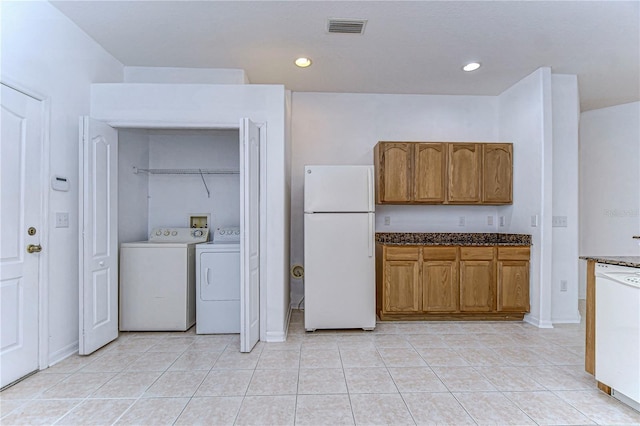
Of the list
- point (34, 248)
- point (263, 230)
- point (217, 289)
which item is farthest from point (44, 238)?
point (263, 230)

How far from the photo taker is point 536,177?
11.4 ft

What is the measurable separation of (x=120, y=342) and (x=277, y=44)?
9.92 feet

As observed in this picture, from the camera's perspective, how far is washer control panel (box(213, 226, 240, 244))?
3720 millimetres

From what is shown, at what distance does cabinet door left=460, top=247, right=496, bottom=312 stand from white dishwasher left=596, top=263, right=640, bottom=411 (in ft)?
4.81

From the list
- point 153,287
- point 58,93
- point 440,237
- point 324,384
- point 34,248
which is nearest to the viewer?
point 324,384

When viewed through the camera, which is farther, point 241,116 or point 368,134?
point 368,134

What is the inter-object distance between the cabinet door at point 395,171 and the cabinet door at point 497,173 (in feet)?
2.91

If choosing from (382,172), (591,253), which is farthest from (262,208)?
(591,253)

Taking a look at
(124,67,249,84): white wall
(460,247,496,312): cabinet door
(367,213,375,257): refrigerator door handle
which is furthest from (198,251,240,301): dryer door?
(460,247,496,312): cabinet door

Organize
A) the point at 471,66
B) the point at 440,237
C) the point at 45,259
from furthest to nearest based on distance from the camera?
the point at 440,237
the point at 471,66
the point at 45,259

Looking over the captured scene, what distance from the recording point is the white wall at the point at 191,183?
392cm

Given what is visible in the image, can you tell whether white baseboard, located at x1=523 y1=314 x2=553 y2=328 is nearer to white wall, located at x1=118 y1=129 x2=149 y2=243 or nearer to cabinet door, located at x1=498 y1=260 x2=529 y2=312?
cabinet door, located at x1=498 y1=260 x2=529 y2=312

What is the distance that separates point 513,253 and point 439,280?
2.78 feet

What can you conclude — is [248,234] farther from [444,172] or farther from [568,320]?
[568,320]
